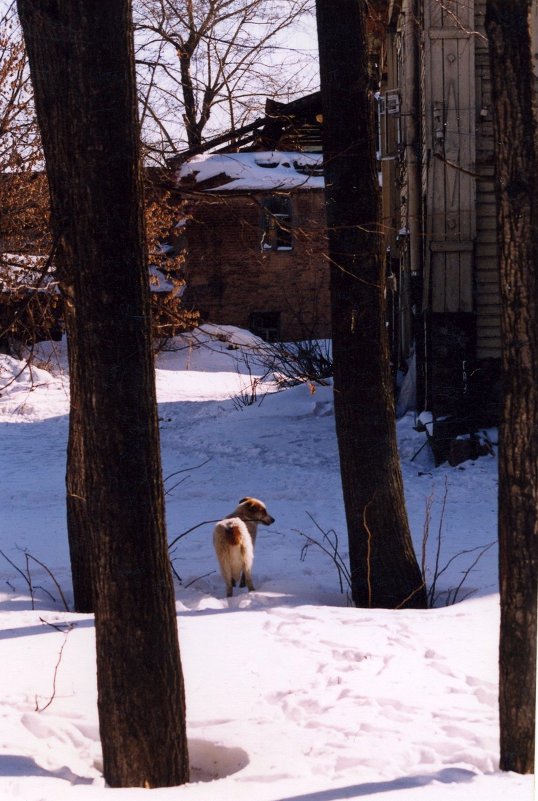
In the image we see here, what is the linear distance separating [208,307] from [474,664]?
89.6 ft

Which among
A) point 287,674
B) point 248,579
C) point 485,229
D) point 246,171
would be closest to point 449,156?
point 485,229

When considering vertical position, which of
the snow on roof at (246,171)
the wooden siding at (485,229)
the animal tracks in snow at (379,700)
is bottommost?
the animal tracks in snow at (379,700)

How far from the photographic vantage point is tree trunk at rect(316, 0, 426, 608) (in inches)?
282

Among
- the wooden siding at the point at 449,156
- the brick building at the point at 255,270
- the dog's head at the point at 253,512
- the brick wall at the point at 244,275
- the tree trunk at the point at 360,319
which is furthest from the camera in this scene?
the brick wall at the point at 244,275

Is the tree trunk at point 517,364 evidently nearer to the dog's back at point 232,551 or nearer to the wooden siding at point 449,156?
the dog's back at point 232,551

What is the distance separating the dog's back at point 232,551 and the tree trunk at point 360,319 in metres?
0.93

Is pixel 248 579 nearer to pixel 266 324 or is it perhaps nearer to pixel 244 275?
pixel 244 275

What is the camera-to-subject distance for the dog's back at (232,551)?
7875 mm

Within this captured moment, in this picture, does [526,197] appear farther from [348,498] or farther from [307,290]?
[307,290]

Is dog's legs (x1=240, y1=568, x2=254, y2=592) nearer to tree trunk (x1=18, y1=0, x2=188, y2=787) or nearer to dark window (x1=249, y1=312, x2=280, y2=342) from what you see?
tree trunk (x1=18, y1=0, x2=188, y2=787)

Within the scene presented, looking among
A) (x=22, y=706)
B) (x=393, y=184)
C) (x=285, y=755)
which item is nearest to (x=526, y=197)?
(x=285, y=755)

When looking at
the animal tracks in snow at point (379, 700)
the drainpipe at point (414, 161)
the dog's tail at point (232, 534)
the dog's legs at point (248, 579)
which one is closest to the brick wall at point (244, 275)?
the drainpipe at point (414, 161)

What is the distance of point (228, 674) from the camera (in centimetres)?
575

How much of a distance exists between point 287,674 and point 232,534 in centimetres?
233
